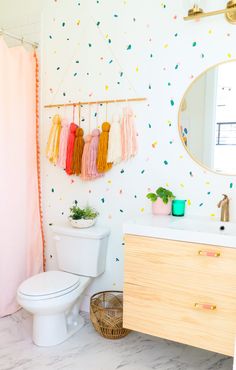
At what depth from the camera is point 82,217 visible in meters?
2.47

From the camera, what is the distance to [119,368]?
1.98m

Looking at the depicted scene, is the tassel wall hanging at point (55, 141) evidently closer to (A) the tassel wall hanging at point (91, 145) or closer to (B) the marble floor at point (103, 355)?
(A) the tassel wall hanging at point (91, 145)

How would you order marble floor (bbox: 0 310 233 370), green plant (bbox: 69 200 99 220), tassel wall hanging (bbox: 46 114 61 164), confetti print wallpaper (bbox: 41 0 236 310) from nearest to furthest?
marble floor (bbox: 0 310 233 370)
confetti print wallpaper (bbox: 41 0 236 310)
green plant (bbox: 69 200 99 220)
tassel wall hanging (bbox: 46 114 61 164)

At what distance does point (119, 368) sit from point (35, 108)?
6.56ft

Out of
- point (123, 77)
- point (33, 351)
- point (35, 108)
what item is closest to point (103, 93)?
point (123, 77)

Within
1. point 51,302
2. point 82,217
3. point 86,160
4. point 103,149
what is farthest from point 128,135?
point 51,302

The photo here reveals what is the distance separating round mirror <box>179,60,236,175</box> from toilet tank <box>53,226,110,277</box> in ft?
2.83

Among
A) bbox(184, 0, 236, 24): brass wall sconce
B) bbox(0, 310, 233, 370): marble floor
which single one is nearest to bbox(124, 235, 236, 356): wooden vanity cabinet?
bbox(0, 310, 233, 370): marble floor

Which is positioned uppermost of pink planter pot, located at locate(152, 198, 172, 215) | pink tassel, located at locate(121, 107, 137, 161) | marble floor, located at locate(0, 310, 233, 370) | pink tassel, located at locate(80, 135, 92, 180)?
pink tassel, located at locate(121, 107, 137, 161)

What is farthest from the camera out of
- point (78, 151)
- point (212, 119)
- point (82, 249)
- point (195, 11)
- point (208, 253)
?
point (78, 151)

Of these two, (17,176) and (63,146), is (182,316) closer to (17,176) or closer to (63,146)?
(63,146)

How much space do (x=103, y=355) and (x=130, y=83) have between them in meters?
1.78

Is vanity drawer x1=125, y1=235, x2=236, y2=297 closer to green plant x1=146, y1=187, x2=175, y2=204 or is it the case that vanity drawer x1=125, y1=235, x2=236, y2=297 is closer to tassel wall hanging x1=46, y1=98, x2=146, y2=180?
green plant x1=146, y1=187, x2=175, y2=204

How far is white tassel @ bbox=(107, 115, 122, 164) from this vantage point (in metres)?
2.36
